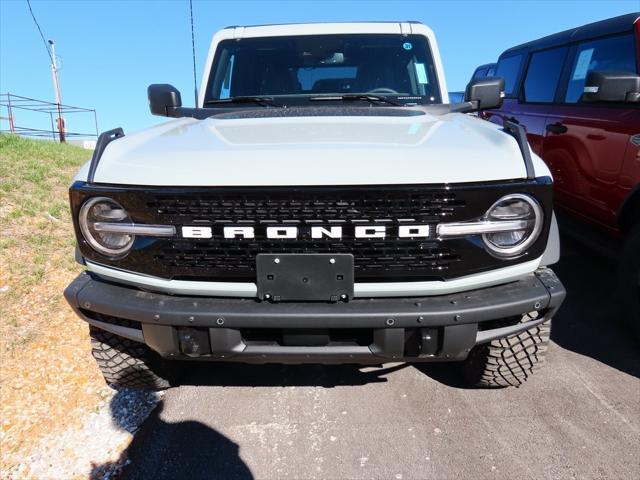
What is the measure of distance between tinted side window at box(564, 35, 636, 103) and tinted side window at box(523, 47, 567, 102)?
274mm

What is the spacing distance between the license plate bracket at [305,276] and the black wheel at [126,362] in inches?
38.2

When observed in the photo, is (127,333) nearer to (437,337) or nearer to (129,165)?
(129,165)

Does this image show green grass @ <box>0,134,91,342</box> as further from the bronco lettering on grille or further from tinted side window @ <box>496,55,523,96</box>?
tinted side window @ <box>496,55,523,96</box>

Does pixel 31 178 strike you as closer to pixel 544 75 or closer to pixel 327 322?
pixel 327 322

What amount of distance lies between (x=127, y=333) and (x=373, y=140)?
134cm

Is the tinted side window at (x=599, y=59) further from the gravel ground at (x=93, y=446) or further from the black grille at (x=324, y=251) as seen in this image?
the gravel ground at (x=93, y=446)

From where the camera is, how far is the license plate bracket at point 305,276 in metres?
1.89

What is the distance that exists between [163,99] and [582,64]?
363 cm

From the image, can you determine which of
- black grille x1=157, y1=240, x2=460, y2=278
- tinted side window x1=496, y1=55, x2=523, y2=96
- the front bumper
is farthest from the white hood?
tinted side window x1=496, y1=55, x2=523, y2=96

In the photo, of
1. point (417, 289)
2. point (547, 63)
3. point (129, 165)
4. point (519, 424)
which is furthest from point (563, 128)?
point (129, 165)

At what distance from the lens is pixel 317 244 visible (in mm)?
1922

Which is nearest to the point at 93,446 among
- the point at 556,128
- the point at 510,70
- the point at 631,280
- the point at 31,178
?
the point at 631,280

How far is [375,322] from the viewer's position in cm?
189

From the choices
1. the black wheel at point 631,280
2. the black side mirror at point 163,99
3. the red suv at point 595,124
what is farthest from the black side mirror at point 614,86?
the black side mirror at point 163,99
